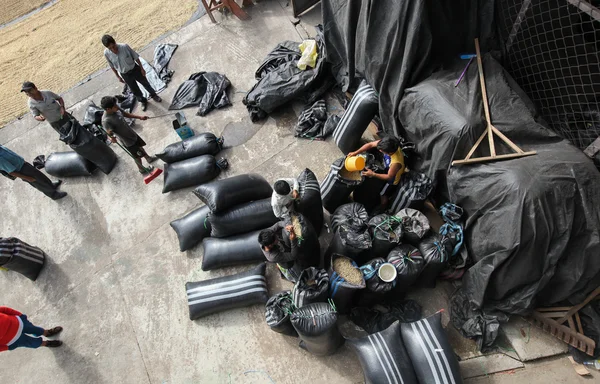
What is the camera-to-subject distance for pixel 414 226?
12.3 ft

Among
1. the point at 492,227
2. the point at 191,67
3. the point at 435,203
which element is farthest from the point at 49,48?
the point at 492,227

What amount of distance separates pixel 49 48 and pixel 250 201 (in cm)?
673

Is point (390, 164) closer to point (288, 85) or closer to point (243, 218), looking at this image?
point (243, 218)

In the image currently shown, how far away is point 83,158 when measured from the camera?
18.1 ft

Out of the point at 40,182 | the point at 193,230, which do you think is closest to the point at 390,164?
the point at 193,230

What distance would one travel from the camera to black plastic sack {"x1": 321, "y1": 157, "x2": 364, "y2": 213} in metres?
4.06

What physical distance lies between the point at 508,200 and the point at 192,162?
4108 mm

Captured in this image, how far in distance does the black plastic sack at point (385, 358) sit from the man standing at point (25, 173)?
5.21 meters

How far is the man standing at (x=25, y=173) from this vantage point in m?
4.83

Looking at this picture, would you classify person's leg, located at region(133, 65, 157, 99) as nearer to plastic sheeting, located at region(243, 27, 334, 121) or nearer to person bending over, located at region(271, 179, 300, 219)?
plastic sheeting, located at region(243, 27, 334, 121)

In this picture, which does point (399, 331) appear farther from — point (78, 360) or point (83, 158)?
point (83, 158)

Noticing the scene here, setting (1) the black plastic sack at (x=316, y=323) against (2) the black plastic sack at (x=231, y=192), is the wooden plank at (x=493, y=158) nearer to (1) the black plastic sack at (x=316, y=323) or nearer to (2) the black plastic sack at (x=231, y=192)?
(1) the black plastic sack at (x=316, y=323)

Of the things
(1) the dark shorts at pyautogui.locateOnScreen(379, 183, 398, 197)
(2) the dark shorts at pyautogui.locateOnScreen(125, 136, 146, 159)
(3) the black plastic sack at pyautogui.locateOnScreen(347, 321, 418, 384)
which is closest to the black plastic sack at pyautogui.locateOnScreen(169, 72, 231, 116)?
(2) the dark shorts at pyautogui.locateOnScreen(125, 136, 146, 159)

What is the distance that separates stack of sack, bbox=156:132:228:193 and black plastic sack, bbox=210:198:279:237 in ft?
3.41
